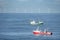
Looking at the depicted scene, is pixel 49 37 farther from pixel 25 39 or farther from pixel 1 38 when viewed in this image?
pixel 1 38

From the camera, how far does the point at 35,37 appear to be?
744 inches

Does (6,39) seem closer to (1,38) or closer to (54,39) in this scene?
(1,38)

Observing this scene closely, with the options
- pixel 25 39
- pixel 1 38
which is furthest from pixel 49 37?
pixel 1 38

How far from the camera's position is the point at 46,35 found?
744 inches

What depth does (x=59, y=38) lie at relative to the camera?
60.7 feet

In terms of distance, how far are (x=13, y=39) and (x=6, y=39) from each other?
39cm

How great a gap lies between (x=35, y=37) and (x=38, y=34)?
246mm

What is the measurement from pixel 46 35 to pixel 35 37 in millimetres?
645

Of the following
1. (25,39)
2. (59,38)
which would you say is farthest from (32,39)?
(59,38)

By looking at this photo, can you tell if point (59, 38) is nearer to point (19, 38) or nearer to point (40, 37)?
point (40, 37)

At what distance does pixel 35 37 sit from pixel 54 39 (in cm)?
129

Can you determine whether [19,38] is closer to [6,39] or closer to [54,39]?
[6,39]

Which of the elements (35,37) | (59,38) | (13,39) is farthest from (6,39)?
(59,38)

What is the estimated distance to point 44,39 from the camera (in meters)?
17.8
